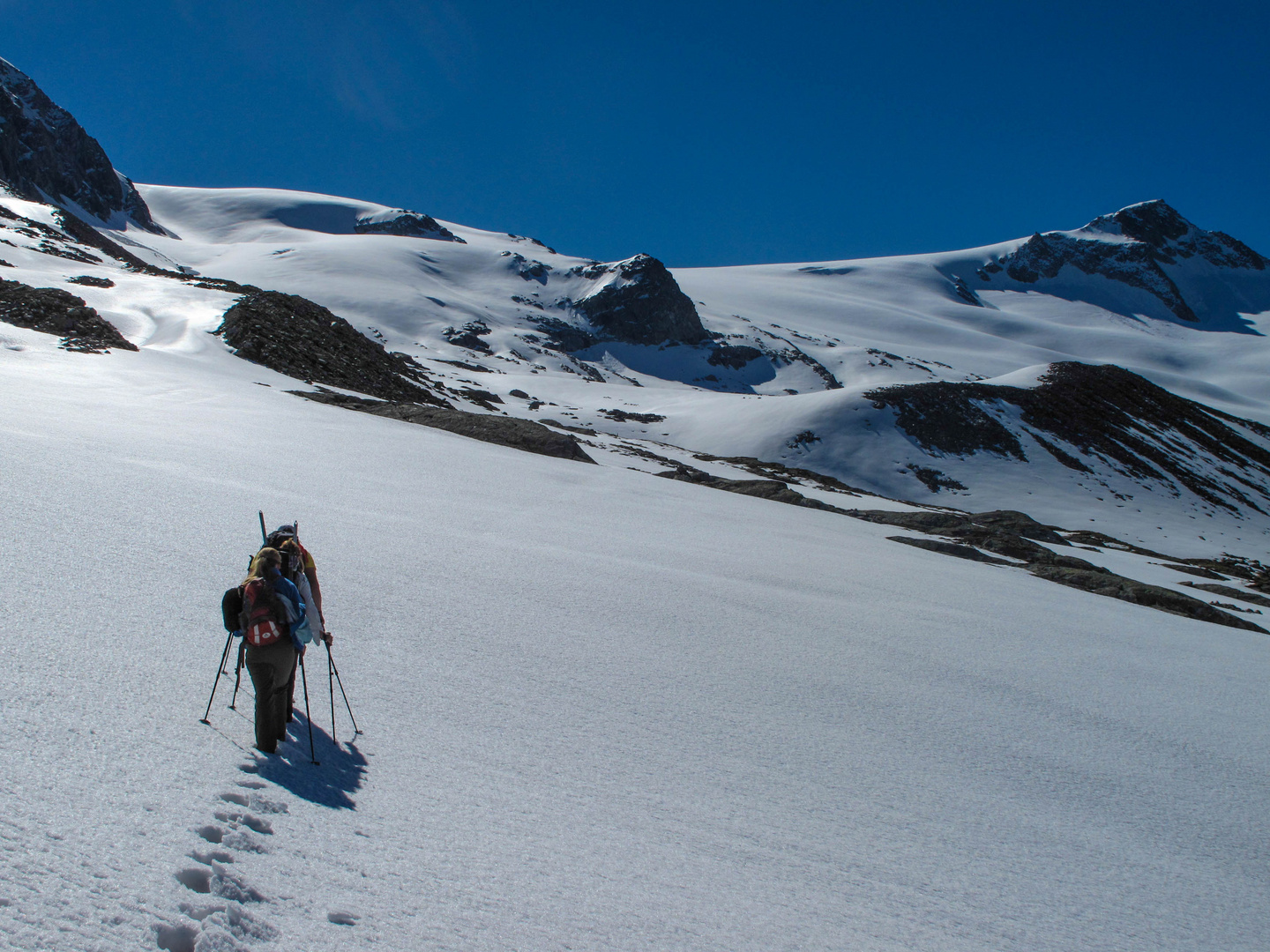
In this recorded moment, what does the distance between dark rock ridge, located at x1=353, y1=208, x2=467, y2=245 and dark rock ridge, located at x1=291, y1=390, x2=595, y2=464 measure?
144966 mm

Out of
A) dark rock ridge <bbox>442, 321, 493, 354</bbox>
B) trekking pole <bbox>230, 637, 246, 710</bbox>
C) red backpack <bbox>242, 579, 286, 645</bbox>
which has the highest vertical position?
dark rock ridge <bbox>442, 321, 493, 354</bbox>

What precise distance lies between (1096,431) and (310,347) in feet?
149

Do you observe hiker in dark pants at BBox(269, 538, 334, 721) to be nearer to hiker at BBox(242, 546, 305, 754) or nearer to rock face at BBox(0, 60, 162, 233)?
hiker at BBox(242, 546, 305, 754)

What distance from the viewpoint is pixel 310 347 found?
2505 centimetres

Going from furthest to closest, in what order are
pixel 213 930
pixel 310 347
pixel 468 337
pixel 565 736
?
pixel 468 337
pixel 310 347
pixel 565 736
pixel 213 930

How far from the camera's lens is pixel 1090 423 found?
149 feet

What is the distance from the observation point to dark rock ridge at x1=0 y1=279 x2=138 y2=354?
55.6ft

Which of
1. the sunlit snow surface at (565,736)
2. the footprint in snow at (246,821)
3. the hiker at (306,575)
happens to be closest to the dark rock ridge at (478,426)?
the sunlit snow surface at (565,736)

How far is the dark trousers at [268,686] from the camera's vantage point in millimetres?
3180

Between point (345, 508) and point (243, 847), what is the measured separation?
6.12 meters

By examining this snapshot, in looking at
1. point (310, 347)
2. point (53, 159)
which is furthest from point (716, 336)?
point (53, 159)

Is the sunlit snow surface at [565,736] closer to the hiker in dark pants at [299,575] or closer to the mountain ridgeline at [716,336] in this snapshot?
the hiker in dark pants at [299,575]

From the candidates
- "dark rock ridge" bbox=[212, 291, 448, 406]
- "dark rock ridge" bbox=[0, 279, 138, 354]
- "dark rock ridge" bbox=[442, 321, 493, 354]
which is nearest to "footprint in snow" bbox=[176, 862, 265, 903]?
"dark rock ridge" bbox=[0, 279, 138, 354]

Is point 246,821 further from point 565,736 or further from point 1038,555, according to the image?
point 1038,555
